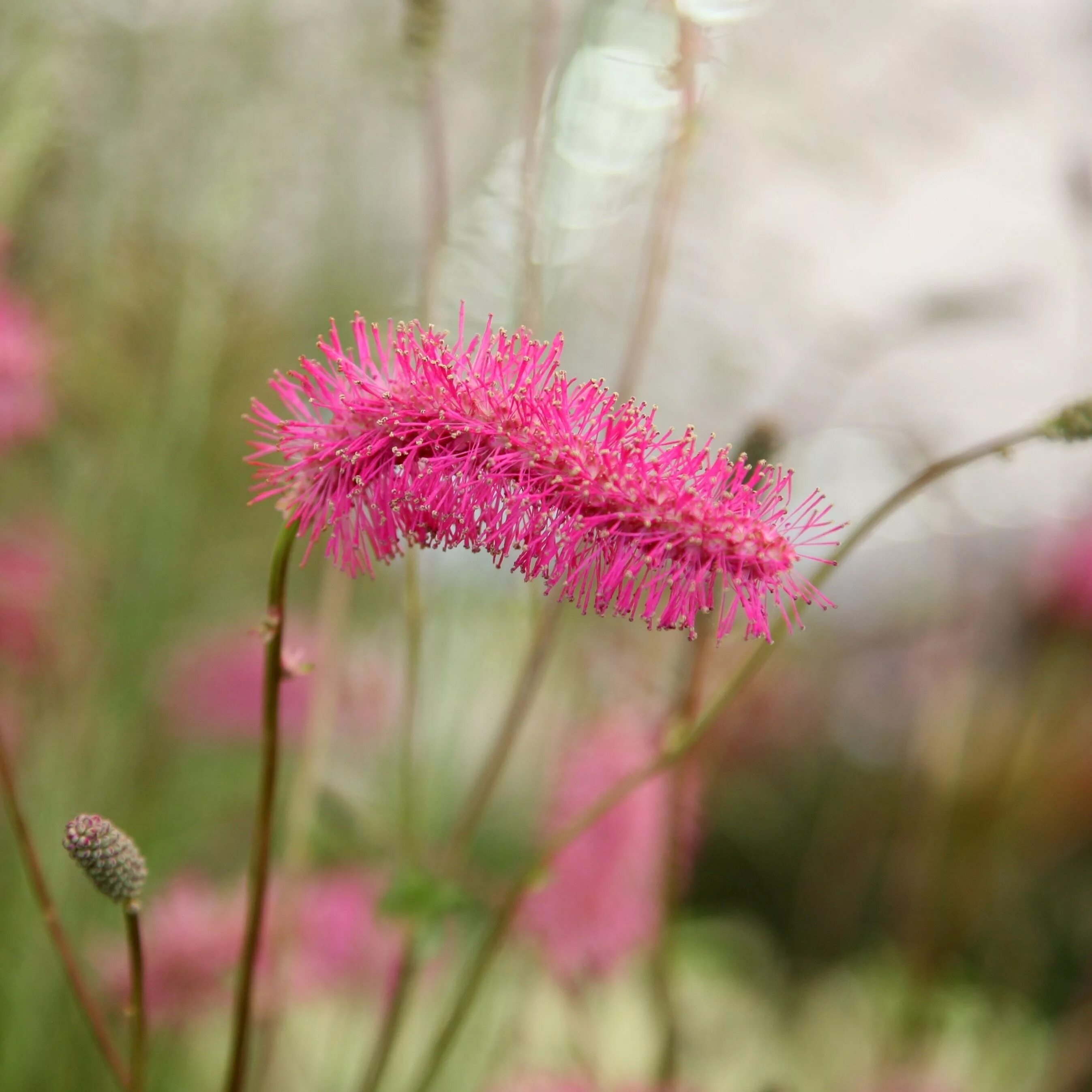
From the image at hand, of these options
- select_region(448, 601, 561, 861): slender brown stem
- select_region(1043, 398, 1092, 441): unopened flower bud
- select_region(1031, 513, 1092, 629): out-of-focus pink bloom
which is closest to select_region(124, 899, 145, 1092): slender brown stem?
select_region(448, 601, 561, 861): slender brown stem

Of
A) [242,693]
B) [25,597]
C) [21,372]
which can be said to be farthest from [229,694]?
[21,372]

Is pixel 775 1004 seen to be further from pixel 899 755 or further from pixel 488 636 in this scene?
pixel 899 755

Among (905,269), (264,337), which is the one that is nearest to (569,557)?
(264,337)

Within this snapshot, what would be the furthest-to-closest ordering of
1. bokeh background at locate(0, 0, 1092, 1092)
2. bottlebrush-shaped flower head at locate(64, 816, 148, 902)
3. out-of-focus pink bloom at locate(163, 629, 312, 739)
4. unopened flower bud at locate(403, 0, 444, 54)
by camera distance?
out-of-focus pink bloom at locate(163, 629, 312, 739)
bokeh background at locate(0, 0, 1092, 1092)
unopened flower bud at locate(403, 0, 444, 54)
bottlebrush-shaped flower head at locate(64, 816, 148, 902)

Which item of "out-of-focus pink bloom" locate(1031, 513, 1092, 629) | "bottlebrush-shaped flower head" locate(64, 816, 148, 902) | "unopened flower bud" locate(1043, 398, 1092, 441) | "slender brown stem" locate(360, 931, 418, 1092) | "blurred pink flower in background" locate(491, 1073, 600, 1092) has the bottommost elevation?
"blurred pink flower in background" locate(491, 1073, 600, 1092)

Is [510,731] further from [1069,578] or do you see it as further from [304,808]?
[1069,578]

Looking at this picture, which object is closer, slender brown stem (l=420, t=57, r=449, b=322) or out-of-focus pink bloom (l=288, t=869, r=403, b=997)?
slender brown stem (l=420, t=57, r=449, b=322)

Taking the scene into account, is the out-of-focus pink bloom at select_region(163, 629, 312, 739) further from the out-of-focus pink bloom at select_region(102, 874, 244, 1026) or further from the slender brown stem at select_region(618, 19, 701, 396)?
the slender brown stem at select_region(618, 19, 701, 396)
